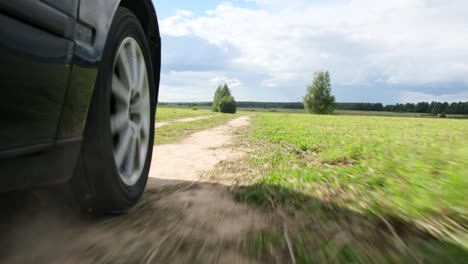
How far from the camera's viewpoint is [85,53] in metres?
1.46

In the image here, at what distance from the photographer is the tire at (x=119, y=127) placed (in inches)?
66.0

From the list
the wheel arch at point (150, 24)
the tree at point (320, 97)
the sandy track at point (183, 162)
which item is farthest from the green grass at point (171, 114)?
the tree at point (320, 97)

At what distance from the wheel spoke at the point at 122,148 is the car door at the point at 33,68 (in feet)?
2.29

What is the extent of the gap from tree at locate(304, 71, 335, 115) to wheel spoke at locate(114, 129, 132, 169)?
81409 mm

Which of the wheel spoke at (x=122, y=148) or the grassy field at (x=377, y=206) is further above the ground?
the wheel spoke at (x=122, y=148)

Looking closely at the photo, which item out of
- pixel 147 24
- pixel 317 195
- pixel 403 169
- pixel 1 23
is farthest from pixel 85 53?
pixel 403 169

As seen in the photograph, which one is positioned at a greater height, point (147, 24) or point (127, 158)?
point (147, 24)

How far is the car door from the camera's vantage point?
106cm

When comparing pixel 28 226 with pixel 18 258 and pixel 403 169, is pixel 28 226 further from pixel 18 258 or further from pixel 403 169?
pixel 403 169

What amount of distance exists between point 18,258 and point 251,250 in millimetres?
909

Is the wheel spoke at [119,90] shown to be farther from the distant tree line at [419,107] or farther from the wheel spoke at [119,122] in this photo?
the distant tree line at [419,107]

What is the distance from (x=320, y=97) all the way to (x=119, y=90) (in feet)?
271

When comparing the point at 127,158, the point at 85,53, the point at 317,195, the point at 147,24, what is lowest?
the point at 317,195

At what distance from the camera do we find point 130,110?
229cm
